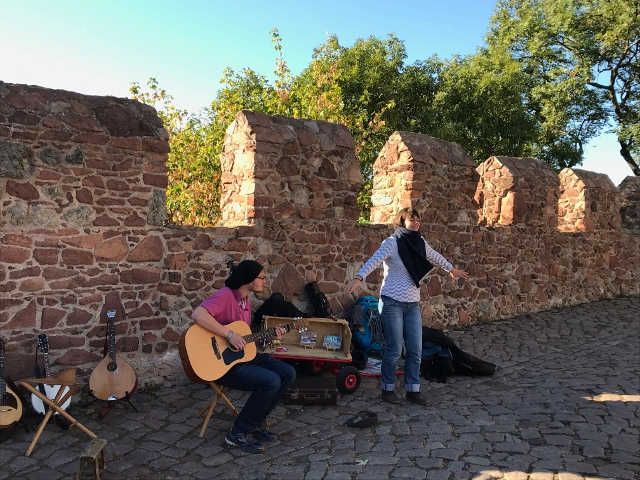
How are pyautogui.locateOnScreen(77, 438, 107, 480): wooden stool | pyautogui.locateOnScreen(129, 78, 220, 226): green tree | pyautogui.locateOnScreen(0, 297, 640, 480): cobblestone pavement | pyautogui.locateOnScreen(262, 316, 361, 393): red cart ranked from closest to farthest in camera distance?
pyautogui.locateOnScreen(77, 438, 107, 480): wooden stool → pyautogui.locateOnScreen(0, 297, 640, 480): cobblestone pavement → pyautogui.locateOnScreen(262, 316, 361, 393): red cart → pyautogui.locateOnScreen(129, 78, 220, 226): green tree

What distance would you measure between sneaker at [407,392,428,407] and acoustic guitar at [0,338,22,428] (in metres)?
3.24

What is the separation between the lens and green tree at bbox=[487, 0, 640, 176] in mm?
20328

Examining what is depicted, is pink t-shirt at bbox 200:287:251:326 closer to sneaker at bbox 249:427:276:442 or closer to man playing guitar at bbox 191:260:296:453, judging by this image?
man playing guitar at bbox 191:260:296:453

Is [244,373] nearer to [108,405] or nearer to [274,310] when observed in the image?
[108,405]

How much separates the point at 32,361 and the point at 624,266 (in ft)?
38.7

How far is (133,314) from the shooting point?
543 cm

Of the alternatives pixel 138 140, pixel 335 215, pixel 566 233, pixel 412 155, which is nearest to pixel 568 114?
pixel 566 233

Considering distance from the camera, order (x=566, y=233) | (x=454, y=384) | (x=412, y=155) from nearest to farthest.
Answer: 1. (x=454, y=384)
2. (x=412, y=155)
3. (x=566, y=233)

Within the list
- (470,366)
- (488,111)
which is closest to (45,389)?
(470,366)

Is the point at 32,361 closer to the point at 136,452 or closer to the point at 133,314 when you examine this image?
the point at 133,314

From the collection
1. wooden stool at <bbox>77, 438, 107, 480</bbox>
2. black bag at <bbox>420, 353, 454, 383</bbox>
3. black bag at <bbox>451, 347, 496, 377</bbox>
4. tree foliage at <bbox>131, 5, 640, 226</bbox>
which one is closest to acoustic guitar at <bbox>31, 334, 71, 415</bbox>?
wooden stool at <bbox>77, 438, 107, 480</bbox>

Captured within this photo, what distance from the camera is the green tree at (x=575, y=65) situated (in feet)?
66.7

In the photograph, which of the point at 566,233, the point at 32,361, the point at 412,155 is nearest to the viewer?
the point at 32,361

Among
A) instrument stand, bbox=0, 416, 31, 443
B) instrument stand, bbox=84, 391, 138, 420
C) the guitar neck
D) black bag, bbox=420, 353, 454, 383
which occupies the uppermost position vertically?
the guitar neck
